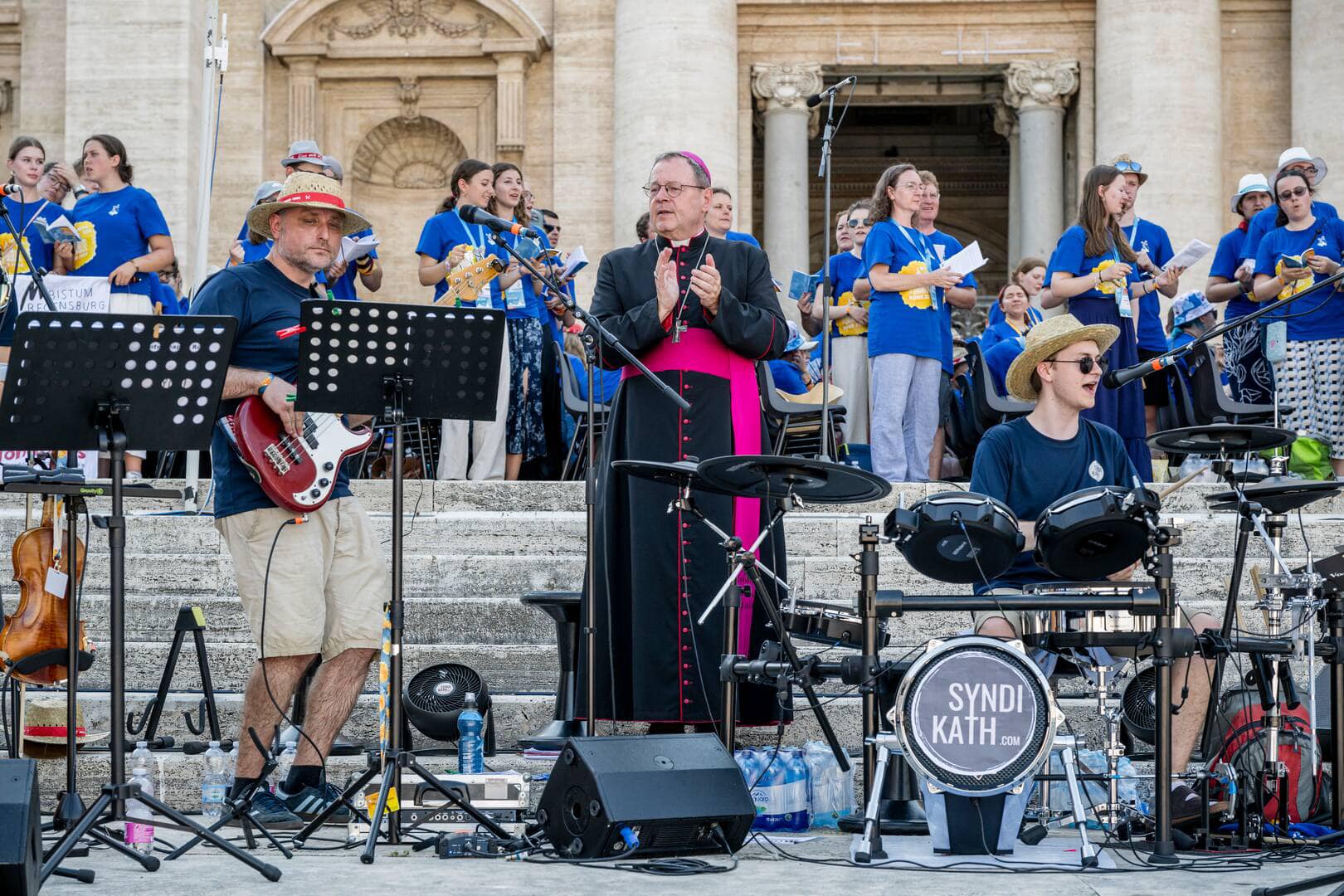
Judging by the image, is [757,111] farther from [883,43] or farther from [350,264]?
[350,264]

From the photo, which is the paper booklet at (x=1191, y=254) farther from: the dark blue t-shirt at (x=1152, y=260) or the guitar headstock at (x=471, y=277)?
the guitar headstock at (x=471, y=277)

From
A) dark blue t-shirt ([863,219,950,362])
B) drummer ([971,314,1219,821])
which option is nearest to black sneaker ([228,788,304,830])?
drummer ([971,314,1219,821])

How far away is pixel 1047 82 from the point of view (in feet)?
57.5

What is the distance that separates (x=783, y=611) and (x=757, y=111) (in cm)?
1298

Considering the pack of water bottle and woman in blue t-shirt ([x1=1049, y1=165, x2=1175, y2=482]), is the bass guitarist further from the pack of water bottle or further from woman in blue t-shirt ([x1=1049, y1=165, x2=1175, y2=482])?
woman in blue t-shirt ([x1=1049, y1=165, x2=1175, y2=482])

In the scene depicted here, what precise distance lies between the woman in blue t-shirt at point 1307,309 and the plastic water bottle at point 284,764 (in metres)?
6.25

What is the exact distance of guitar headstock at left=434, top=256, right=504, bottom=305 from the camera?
10.4m

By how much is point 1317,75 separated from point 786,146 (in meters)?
5.02

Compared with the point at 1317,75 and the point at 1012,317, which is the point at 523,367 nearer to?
the point at 1012,317

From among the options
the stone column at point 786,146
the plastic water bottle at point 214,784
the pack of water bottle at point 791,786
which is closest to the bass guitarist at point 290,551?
the plastic water bottle at point 214,784

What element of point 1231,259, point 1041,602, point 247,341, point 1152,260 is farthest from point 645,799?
point 1231,259

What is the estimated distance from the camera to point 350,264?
10781mm

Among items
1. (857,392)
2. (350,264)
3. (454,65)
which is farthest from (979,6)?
(350,264)

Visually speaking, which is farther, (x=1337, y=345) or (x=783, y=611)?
(x=1337, y=345)
